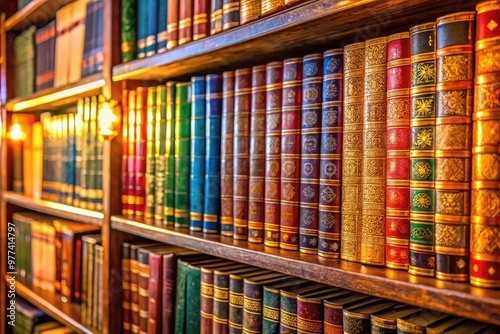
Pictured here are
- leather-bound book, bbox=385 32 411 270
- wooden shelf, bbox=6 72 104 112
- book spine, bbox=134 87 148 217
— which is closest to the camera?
leather-bound book, bbox=385 32 411 270

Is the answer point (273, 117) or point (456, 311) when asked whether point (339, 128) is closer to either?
point (273, 117)

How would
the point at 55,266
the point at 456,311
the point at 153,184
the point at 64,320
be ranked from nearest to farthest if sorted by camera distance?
the point at 456,311 → the point at 153,184 → the point at 64,320 → the point at 55,266

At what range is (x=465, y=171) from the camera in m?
0.57

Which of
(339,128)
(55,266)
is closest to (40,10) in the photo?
(55,266)

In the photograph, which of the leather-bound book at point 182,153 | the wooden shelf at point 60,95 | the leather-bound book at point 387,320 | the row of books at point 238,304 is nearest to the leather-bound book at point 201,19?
the leather-bound book at point 182,153

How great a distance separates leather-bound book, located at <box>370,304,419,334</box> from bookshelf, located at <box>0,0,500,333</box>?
0.19 feet

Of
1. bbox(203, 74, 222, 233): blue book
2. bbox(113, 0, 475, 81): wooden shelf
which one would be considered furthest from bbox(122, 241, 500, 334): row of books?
bbox(113, 0, 475, 81): wooden shelf

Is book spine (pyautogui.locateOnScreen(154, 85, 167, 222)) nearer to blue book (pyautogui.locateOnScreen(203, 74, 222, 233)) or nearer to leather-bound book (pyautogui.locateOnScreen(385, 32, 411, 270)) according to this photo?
blue book (pyautogui.locateOnScreen(203, 74, 222, 233))

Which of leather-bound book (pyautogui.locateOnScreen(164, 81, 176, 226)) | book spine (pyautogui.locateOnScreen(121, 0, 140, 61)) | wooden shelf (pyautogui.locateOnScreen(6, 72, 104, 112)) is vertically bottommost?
leather-bound book (pyautogui.locateOnScreen(164, 81, 176, 226))

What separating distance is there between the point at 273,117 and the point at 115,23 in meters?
0.56

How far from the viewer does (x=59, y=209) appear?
1.33 meters

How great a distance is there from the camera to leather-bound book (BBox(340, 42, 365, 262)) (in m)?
0.69

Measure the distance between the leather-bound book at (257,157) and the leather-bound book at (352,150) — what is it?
0.17 meters

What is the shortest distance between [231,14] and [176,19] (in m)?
0.19
